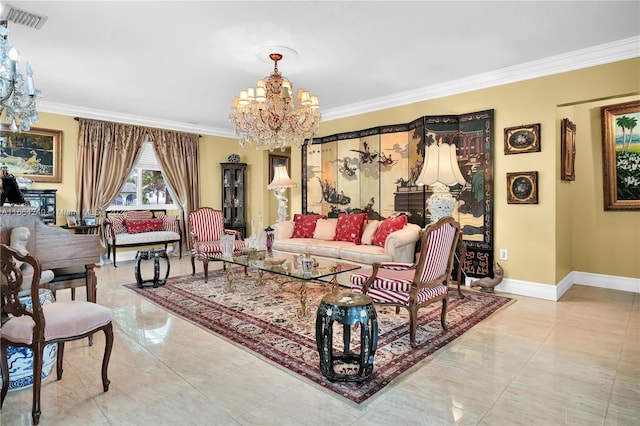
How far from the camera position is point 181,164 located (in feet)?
24.1

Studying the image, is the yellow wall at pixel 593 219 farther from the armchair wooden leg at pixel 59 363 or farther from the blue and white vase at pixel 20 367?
the blue and white vase at pixel 20 367

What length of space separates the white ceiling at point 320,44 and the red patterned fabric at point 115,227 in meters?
2.25

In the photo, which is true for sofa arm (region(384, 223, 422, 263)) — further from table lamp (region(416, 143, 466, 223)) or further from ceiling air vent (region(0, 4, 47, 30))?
ceiling air vent (region(0, 4, 47, 30))

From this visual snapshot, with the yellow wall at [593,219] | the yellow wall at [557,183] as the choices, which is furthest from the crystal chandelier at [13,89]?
the yellow wall at [593,219]

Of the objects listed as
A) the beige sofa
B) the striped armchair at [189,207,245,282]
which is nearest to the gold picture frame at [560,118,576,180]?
the beige sofa

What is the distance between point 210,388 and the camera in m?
2.17

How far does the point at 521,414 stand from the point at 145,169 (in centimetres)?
735

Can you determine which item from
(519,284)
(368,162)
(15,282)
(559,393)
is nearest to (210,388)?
(15,282)

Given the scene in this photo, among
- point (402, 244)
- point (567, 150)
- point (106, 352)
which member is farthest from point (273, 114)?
point (567, 150)

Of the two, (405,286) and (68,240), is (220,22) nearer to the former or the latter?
(68,240)

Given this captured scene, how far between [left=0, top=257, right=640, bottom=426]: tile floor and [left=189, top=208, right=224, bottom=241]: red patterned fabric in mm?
2441

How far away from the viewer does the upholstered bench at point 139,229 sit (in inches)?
249

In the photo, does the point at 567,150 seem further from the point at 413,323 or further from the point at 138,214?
the point at 138,214

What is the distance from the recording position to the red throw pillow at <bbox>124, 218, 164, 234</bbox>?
6570 mm
